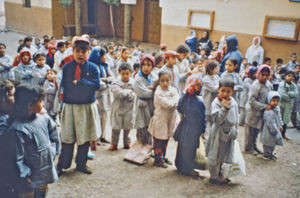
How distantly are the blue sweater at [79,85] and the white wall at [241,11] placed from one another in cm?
865

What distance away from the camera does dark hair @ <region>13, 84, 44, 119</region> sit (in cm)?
269

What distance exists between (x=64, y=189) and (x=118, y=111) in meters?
1.60

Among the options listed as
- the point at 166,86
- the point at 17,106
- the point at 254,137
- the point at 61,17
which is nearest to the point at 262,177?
the point at 254,137

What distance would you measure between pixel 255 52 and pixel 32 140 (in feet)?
31.0

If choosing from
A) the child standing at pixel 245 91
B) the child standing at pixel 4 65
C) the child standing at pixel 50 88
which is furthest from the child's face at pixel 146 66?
the child standing at pixel 245 91

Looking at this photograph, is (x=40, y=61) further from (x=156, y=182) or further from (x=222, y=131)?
(x=222, y=131)

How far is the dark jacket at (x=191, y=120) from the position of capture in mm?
3963

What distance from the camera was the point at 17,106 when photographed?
2705 millimetres

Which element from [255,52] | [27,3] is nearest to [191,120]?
[255,52]

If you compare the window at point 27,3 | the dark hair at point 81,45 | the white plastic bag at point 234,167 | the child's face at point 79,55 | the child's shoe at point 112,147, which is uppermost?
the window at point 27,3

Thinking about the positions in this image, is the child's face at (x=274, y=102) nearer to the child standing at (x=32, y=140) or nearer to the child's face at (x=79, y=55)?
the child's face at (x=79, y=55)

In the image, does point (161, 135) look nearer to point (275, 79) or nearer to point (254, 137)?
point (254, 137)

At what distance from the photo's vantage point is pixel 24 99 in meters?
2.70

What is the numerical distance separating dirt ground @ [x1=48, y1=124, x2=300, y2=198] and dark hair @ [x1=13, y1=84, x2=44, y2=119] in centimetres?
125
